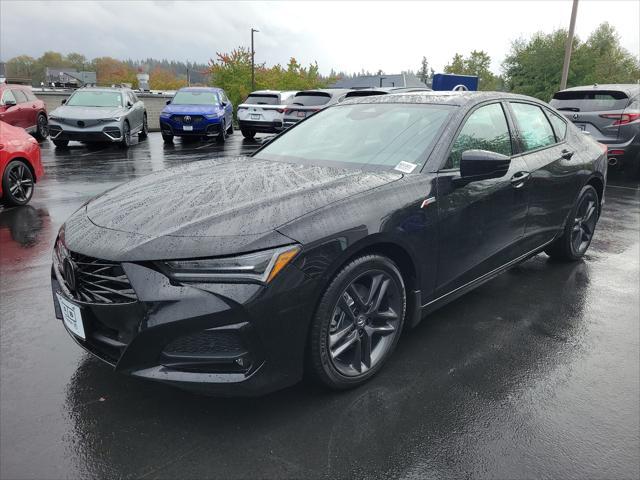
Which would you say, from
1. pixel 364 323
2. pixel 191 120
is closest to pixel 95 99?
pixel 191 120

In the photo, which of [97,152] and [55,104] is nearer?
[97,152]

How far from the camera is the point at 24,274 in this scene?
455 cm

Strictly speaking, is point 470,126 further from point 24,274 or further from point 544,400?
point 24,274

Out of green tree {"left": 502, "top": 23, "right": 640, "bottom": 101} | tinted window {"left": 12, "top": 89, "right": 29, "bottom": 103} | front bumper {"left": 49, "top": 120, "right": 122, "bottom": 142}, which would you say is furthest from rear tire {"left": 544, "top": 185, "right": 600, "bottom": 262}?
green tree {"left": 502, "top": 23, "right": 640, "bottom": 101}

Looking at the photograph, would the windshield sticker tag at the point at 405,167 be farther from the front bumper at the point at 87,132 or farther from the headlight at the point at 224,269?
the front bumper at the point at 87,132

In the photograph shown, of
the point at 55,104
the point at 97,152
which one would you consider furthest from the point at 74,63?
the point at 97,152

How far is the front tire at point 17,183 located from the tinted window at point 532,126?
6.34 m

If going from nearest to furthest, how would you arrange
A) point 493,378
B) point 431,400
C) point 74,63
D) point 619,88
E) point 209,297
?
point 209,297, point 431,400, point 493,378, point 619,88, point 74,63

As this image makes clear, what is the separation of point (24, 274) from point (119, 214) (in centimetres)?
252

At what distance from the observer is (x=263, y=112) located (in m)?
18.5

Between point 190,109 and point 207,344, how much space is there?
15.0 m

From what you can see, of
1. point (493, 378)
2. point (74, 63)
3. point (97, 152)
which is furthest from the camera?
point (74, 63)

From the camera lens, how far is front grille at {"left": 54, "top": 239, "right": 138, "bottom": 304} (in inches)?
89.4

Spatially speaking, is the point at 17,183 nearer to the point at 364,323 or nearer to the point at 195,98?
the point at 364,323
